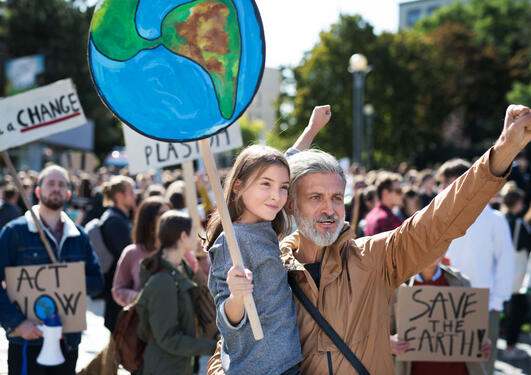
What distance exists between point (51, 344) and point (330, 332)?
2404mm

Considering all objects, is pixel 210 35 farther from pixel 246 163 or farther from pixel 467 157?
pixel 467 157

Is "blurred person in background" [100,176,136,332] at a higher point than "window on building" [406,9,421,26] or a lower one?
lower

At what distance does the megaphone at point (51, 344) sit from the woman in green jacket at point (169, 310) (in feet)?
1.80

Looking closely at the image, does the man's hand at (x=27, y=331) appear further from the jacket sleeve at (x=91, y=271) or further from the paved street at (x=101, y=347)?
the paved street at (x=101, y=347)

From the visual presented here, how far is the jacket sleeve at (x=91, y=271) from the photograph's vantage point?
4.60 meters

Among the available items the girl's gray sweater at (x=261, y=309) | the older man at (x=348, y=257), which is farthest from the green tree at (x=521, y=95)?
the girl's gray sweater at (x=261, y=309)

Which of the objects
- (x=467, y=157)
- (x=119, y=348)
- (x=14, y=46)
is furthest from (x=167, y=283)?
(x=14, y=46)

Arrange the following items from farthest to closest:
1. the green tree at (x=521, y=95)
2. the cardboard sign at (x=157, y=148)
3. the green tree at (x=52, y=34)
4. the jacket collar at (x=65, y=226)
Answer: the green tree at (x=52, y=34), the green tree at (x=521, y=95), the cardboard sign at (x=157, y=148), the jacket collar at (x=65, y=226)

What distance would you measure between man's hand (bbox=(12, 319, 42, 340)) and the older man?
1.95 meters

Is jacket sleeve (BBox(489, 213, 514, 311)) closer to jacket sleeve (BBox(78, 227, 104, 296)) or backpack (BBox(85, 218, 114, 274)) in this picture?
jacket sleeve (BBox(78, 227, 104, 296))

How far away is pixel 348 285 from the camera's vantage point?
94.7 inches

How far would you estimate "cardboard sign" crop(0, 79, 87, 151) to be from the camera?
4840mm

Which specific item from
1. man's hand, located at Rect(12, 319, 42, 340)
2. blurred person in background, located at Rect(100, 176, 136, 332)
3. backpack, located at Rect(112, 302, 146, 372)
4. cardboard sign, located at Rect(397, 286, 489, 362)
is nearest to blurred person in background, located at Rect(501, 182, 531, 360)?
cardboard sign, located at Rect(397, 286, 489, 362)

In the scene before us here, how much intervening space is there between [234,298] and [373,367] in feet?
2.06
